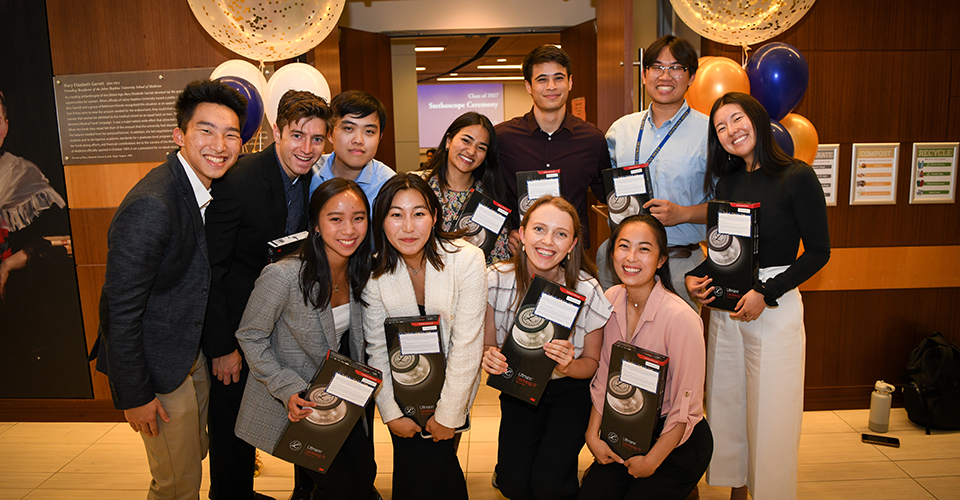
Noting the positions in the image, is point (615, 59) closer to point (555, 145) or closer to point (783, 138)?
point (555, 145)

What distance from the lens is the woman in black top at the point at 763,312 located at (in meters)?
2.03

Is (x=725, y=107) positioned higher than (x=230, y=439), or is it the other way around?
(x=725, y=107)

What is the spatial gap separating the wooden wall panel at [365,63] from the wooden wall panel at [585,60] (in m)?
1.88

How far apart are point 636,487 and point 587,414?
318 millimetres

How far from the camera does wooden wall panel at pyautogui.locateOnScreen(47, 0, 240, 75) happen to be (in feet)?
10.4

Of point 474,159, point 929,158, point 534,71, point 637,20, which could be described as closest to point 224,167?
point 474,159

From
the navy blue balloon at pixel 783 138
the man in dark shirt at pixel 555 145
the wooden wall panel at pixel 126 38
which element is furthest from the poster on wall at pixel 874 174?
the wooden wall panel at pixel 126 38

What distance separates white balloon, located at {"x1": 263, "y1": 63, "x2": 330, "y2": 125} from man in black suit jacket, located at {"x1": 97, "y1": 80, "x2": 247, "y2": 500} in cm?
108

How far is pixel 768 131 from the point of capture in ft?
6.77

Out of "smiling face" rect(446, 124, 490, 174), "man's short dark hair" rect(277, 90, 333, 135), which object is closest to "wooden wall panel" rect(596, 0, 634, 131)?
"smiling face" rect(446, 124, 490, 174)

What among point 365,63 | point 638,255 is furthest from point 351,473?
point 365,63

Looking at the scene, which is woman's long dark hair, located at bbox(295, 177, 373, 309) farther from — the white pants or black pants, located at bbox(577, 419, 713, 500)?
the white pants

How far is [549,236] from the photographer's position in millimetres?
2008

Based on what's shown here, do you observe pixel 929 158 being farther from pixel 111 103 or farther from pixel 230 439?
pixel 111 103
